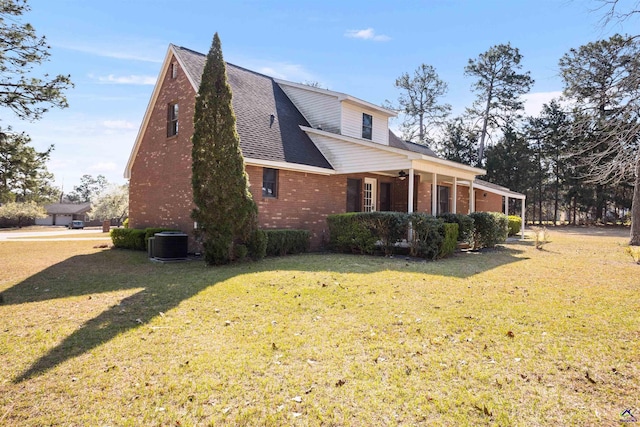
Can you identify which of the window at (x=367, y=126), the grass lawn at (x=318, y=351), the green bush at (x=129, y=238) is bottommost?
the grass lawn at (x=318, y=351)

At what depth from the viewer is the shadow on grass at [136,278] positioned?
4516 mm

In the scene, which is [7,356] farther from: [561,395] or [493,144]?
[493,144]

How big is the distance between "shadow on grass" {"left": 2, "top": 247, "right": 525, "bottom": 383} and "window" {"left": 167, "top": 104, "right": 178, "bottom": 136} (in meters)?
5.02

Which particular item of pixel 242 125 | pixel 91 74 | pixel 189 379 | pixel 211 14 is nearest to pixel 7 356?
pixel 189 379

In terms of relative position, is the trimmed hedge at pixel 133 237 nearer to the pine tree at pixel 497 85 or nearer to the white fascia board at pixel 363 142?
the white fascia board at pixel 363 142

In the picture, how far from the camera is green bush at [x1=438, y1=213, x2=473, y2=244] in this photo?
12781 millimetres

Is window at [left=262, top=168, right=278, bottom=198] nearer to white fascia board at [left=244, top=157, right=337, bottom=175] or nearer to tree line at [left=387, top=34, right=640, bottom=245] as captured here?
white fascia board at [left=244, top=157, right=337, bottom=175]

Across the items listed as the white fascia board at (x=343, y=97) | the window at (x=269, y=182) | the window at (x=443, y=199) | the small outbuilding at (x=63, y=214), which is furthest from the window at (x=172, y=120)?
the small outbuilding at (x=63, y=214)

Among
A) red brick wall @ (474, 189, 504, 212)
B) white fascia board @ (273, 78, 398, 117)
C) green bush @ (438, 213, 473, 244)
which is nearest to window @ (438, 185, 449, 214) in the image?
red brick wall @ (474, 189, 504, 212)

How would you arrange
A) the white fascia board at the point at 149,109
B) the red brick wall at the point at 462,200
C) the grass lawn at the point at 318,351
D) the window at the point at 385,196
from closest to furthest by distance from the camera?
1. the grass lawn at the point at 318,351
2. the white fascia board at the point at 149,109
3. the window at the point at 385,196
4. the red brick wall at the point at 462,200

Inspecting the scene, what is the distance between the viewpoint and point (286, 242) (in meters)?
12.1

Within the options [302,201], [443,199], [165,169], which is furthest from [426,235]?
[443,199]

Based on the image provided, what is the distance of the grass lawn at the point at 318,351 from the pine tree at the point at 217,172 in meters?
2.13

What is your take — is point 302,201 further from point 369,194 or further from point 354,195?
point 369,194
